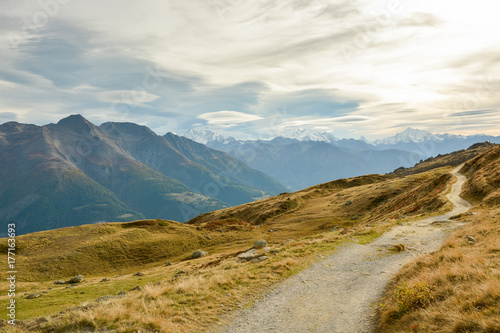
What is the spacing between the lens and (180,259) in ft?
177

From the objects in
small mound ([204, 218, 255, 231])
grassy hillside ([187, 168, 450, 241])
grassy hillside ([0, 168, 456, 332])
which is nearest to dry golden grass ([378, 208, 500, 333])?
grassy hillside ([0, 168, 456, 332])

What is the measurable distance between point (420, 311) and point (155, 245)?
6137 cm

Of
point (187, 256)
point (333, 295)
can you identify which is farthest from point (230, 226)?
point (333, 295)

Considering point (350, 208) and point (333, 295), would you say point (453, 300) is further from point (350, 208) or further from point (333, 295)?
point (350, 208)

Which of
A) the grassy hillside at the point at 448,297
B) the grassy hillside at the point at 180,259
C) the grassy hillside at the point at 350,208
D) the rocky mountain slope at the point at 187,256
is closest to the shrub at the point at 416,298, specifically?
the grassy hillside at the point at 448,297

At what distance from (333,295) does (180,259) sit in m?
45.8

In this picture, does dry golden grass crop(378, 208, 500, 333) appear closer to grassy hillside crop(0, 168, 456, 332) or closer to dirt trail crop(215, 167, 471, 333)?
dirt trail crop(215, 167, 471, 333)

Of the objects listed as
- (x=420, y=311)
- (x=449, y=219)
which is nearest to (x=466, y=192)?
(x=449, y=219)

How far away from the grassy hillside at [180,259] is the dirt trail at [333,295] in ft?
4.47

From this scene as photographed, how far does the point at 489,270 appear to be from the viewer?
37.8ft

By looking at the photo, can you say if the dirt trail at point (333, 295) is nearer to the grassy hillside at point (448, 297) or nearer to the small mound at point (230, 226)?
the grassy hillside at point (448, 297)

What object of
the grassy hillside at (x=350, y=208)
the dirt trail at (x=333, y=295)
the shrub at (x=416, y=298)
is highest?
the shrub at (x=416, y=298)

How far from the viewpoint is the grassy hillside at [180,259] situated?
12406mm

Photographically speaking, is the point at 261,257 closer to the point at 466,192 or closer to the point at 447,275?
the point at 447,275
